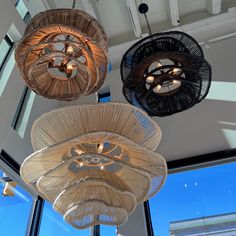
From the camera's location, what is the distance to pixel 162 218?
13.9 ft

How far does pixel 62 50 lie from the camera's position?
2.60 m

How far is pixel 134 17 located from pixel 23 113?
2.60m

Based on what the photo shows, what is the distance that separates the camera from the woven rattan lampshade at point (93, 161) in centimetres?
194

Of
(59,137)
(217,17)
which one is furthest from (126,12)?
(59,137)

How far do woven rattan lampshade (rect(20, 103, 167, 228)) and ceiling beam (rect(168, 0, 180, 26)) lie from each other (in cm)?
369

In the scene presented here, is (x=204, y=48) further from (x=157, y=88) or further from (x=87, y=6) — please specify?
(x=157, y=88)

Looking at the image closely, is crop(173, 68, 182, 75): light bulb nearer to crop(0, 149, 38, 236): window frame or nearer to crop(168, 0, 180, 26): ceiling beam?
crop(0, 149, 38, 236): window frame

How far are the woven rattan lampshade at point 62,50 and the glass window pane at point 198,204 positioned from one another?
95.8 inches

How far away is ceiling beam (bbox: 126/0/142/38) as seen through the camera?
196 inches

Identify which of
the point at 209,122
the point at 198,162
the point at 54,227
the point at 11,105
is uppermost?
the point at 209,122

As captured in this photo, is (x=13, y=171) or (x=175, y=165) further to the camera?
(x=175, y=165)

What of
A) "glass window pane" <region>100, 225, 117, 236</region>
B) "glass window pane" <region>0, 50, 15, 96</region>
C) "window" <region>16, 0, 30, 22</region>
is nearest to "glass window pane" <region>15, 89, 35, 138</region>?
"glass window pane" <region>0, 50, 15, 96</region>

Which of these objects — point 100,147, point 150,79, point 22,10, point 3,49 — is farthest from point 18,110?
point 100,147

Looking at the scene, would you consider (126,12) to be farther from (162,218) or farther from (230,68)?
(162,218)
